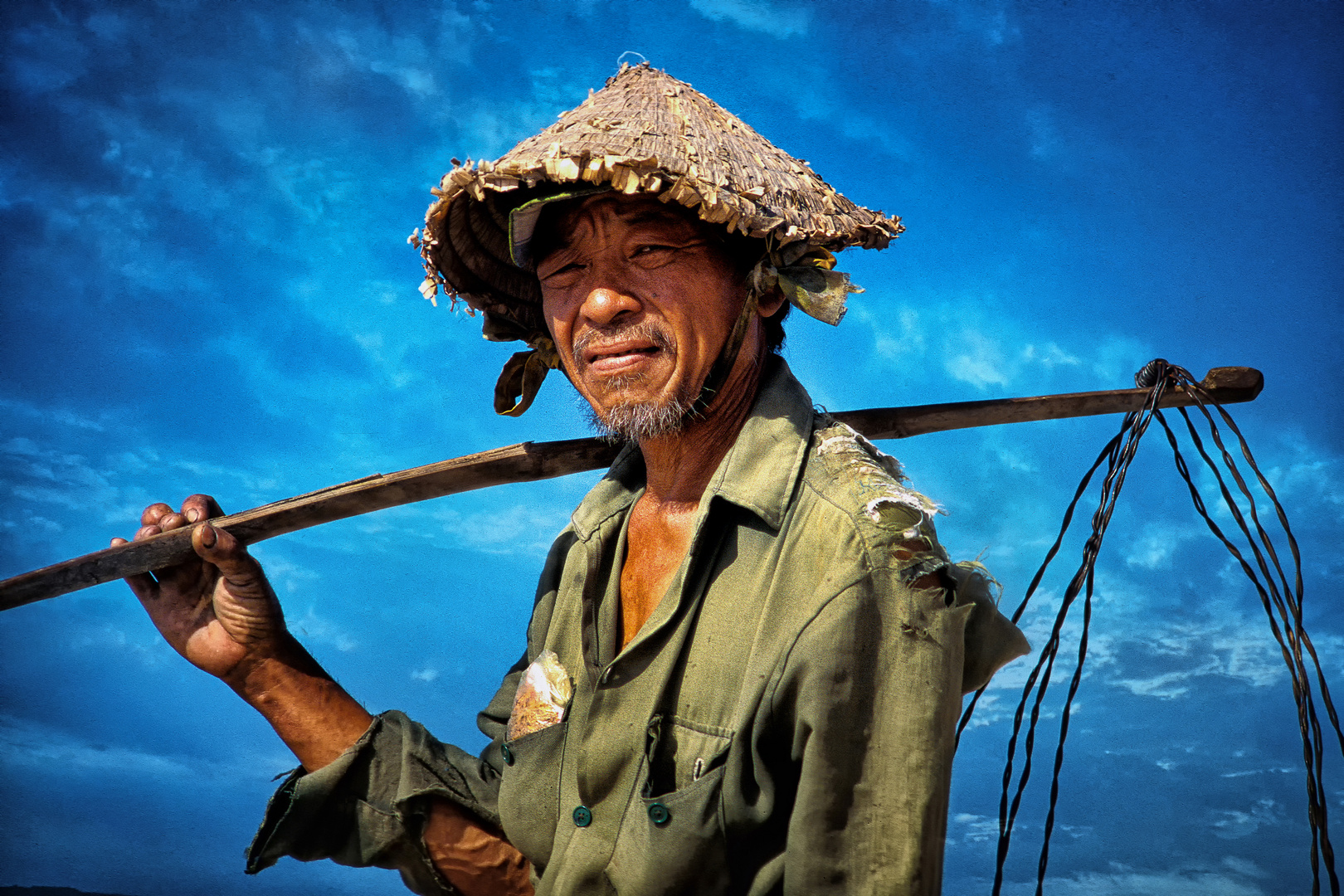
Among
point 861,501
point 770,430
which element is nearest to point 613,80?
point 770,430

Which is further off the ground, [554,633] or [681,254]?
[681,254]

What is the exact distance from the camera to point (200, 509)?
10.2 feet

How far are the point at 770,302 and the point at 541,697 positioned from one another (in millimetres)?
1164

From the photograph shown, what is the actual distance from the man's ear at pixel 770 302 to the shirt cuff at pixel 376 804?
1492 millimetres

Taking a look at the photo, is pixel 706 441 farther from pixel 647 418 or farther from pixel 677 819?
pixel 677 819

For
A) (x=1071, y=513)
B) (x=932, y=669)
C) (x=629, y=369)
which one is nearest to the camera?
(x=932, y=669)

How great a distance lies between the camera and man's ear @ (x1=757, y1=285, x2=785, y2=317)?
2.78m

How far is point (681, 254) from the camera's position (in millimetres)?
2629

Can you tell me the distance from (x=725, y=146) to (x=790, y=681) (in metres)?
1.26

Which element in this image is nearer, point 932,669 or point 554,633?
point 932,669

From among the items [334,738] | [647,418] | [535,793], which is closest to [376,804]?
[334,738]

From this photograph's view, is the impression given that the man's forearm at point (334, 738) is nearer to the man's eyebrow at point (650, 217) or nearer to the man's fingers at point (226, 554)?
the man's fingers at point (226, 554)

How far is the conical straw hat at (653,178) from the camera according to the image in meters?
2.44

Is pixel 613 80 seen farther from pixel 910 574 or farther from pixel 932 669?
pixel 932 669
